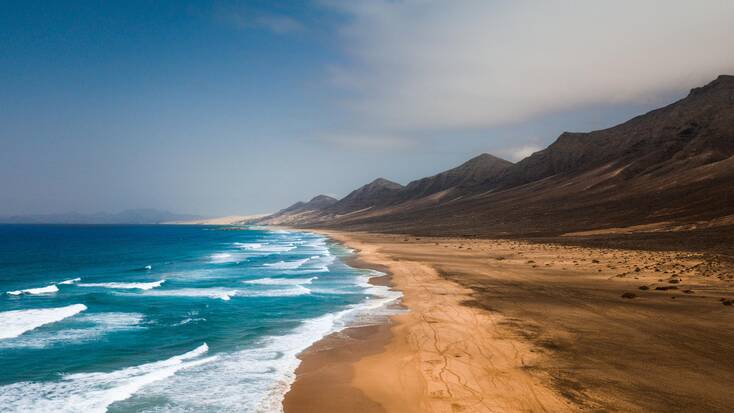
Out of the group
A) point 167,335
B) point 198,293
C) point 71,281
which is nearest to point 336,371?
point 167,335

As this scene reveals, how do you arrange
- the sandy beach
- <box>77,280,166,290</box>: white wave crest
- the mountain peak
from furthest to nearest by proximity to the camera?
the mountain peak
<box>77,280,166,290</box>: white wave crest
the sandy beach

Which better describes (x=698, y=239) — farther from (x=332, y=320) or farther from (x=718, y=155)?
(x=718, y=155)

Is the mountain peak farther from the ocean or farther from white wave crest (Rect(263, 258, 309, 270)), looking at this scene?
the ocean

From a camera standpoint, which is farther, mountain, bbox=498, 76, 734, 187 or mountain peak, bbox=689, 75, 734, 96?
mountain peak, bbox=689, 75, 734, 96

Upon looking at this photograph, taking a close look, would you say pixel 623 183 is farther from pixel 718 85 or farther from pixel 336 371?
pixel 336 371

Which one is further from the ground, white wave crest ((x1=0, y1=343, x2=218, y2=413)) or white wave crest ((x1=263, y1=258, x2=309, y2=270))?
white wave crest ((x1=0, y1=343, x2=218, y2=413))

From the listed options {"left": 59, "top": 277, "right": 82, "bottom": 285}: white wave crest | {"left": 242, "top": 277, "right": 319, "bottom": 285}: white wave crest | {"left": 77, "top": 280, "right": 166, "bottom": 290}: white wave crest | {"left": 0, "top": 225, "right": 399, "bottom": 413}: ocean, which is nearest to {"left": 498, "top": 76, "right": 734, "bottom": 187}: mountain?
{"left": 242, "top": 277, "right": 319, "bottom": 285}: white wave crest

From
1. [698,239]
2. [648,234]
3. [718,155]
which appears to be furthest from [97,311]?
[718,155]

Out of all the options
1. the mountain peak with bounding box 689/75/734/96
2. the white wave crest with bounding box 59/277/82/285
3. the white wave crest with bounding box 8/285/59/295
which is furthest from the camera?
the mountain peak with bounding box 689/75/734/96
